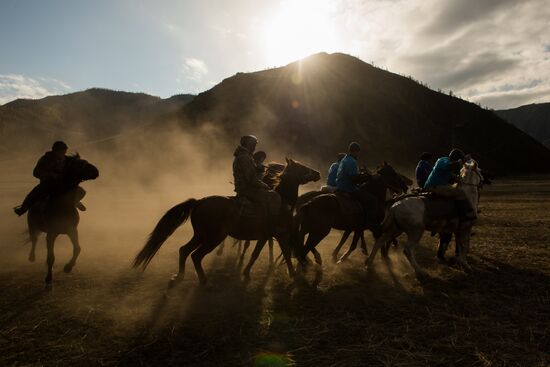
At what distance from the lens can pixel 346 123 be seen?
70.3 metres

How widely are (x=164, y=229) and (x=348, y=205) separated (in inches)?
194

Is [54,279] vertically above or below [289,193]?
below

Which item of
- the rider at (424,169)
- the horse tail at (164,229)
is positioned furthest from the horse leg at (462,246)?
the horse tail at (164,229)

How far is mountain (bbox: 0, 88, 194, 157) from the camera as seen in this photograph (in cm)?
10875

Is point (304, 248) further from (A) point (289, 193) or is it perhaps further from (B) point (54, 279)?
(B) point (54, 279)

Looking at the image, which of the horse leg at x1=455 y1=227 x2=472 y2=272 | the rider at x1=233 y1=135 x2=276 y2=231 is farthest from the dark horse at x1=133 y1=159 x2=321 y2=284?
the horse leg at x1=455 y1=227 x2=472 y2=272

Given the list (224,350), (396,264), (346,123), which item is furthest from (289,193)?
(346,123)

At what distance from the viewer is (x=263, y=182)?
909cm

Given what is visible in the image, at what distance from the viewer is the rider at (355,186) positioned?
403 inches

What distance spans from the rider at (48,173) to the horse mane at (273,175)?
494cm

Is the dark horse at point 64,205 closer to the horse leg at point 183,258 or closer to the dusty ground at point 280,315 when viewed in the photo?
the dusty ground at point 280,315

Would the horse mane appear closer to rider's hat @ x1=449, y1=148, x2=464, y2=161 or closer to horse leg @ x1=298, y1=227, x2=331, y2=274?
horse leg @ x1=298, y1=227, x2=331, y2=274

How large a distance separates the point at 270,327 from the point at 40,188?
6.44m

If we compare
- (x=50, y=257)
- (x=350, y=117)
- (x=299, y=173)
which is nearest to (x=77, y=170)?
(x=50, y=257)
